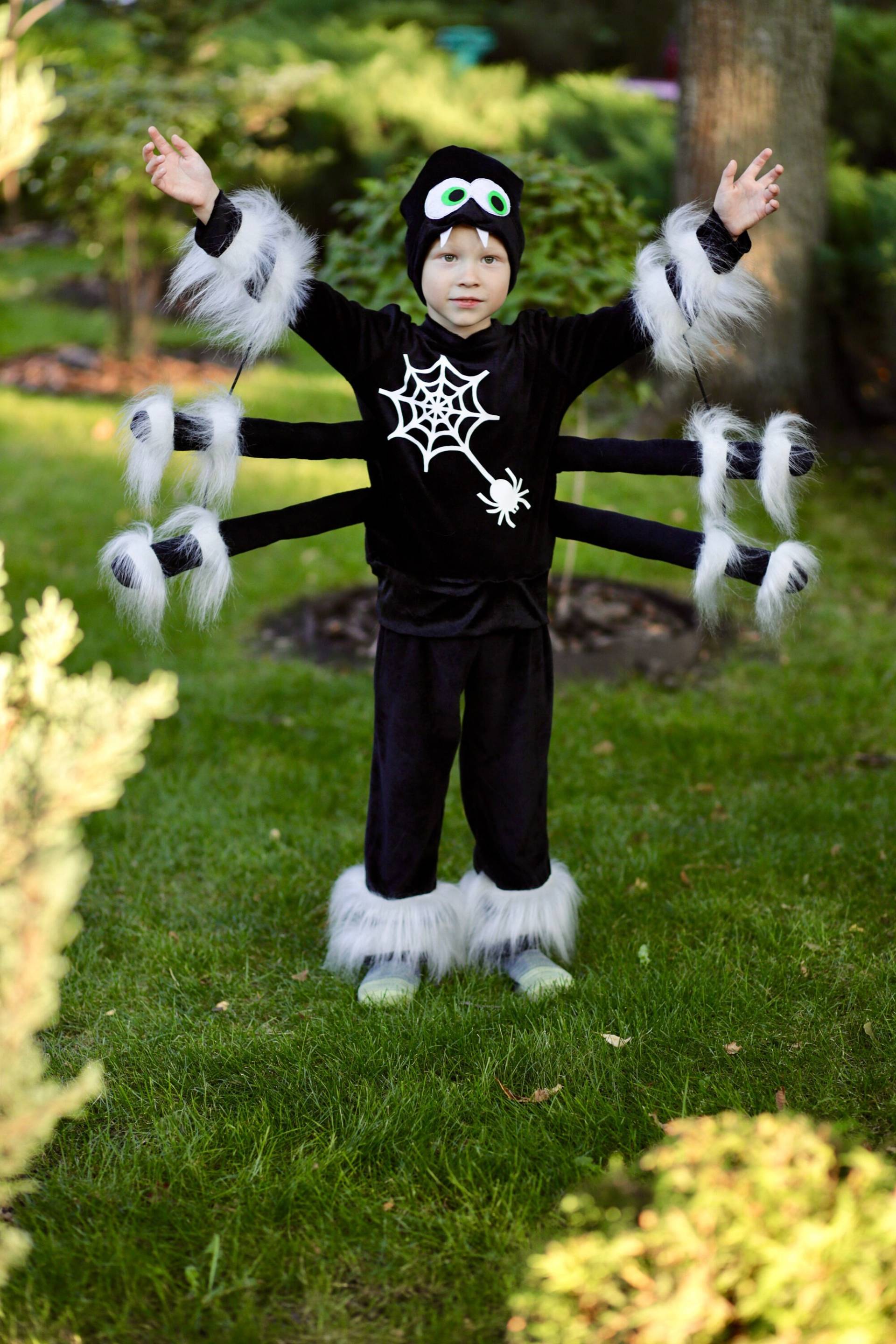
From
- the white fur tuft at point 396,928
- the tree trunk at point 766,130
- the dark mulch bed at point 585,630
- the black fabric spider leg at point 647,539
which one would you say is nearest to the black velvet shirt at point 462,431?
the black fabric spider leg at point 647,539

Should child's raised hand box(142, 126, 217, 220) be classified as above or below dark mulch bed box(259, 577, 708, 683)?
below

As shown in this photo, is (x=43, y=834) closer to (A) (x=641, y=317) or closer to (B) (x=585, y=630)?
(A) (x=641, y=317)

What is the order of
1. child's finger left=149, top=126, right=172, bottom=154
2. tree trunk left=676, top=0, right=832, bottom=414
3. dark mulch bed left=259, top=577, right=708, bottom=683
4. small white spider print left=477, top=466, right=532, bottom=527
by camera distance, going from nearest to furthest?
1. child's finger left=149, top=126, right=172, bottom=154
2. small white spider print left=477, top=466, right=532, bottom=527
3. dark mulch bed left=259, top=577, right=708, bottom=683
4. tree trunk left=676, top=0, right=832, bottom=414

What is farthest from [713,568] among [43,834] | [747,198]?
[43,834]

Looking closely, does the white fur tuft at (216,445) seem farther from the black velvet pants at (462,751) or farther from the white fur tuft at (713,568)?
the white fur tuft at (713,568)

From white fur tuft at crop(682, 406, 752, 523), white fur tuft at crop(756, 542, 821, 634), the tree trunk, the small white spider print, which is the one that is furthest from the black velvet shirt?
the tree trunk

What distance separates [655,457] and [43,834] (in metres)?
1.54

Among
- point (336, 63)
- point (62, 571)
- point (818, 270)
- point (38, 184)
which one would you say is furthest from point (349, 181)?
point (62, 571)

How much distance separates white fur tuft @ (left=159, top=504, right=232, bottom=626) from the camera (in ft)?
8.02

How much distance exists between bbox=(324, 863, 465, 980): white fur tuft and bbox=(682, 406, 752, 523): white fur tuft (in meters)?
1.13

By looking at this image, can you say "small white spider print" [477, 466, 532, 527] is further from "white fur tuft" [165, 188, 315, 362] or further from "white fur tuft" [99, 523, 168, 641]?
"white fur tuft" [99, 523, 168, 641]

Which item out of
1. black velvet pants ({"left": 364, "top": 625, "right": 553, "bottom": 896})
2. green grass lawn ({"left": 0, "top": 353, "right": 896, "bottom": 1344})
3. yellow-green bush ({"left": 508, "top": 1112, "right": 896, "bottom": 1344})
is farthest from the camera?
black velvet pants ({"left": 364, "top": 625, "right": 553, "bottom": 896})

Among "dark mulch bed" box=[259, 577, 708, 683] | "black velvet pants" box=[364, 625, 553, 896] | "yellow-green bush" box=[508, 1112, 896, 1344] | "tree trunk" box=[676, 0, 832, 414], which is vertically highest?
"tree trunk" box=[676, 0, 832, 414]

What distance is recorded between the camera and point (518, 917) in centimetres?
298
